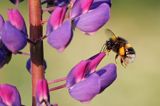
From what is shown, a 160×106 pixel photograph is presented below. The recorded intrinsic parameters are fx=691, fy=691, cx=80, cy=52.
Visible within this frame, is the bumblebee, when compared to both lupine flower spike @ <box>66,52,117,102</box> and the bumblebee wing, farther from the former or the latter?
lupine flower spike @ <box>66,52,117,102</box>

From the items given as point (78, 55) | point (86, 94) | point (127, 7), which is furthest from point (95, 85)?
point (127, 7)

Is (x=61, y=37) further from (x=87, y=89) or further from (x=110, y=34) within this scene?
(x=110, y=34)

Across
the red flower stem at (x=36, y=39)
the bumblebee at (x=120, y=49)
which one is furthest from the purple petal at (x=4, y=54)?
the bumblebee at (x=120, y=49)

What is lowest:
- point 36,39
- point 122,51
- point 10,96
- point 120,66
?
point 120,66

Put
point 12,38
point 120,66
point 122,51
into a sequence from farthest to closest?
point 120,66
point 122,51
point 12,38

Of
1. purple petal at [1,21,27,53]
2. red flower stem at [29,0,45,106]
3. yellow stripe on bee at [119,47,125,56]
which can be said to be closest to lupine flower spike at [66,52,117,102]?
red flower stem at [29,0,45,106]

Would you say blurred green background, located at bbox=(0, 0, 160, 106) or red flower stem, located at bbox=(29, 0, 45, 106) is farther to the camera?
blurred green background, located at bbox=(0, 0, 160, 106)

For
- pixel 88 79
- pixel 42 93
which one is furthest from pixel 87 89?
pixel 42 93

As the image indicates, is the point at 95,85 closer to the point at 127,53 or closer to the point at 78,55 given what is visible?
the point at 127,53
